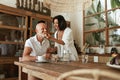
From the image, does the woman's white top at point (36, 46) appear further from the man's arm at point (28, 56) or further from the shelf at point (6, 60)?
the shelf at point (6, 60)

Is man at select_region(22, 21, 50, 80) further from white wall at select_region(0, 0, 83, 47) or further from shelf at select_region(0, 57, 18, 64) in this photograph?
white wall at select_region(0, 0, 83, 47)

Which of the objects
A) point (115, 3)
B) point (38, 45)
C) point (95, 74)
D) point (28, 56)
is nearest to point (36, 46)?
point (38, 45)

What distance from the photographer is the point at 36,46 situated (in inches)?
77.3

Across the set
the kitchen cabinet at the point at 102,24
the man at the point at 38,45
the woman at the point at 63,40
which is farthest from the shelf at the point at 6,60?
the kitchen cabinet at the point at 102,24

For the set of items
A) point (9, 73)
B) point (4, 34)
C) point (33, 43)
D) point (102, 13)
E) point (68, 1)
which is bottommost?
→ point (9, 73)

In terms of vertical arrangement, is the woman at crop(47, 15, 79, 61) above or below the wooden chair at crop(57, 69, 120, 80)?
above

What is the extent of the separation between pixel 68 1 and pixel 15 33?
6.57 feet

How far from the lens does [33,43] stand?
6.33 ft

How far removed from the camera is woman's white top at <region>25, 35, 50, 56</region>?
189 centimetres

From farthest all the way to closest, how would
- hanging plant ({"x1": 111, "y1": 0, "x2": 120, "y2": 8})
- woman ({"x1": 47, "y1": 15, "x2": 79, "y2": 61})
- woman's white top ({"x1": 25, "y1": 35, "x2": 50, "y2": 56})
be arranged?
hanging plant ({"x1": 111, "y1": 0, "x2": 120, "y2": 8}), woman's white top ({"x1": 25, "y1": 35, "x2": 50, "y2": 56}), woman ({"x1": 47, "y1": 15, "x2": 79, "y2": 61})

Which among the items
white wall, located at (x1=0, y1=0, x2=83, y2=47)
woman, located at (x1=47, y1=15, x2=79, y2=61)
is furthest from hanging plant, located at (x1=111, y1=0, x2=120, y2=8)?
woman, located at (x1=47, y1=15, x2=79, y2=61)

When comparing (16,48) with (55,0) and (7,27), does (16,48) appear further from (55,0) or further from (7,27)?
(55,0)

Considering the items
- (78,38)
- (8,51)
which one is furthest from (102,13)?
(8,51)

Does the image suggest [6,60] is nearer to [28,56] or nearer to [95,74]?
[28,56]
